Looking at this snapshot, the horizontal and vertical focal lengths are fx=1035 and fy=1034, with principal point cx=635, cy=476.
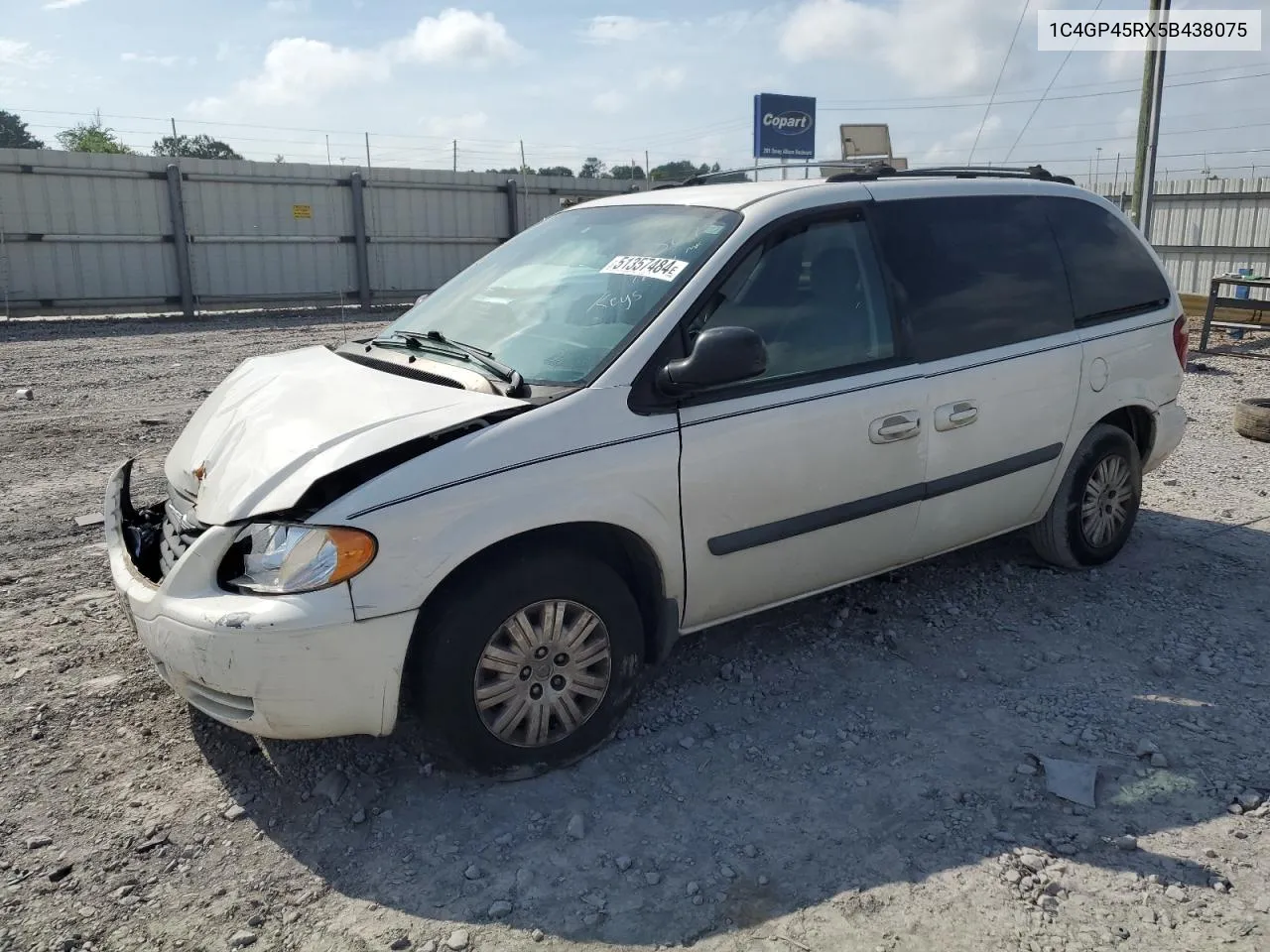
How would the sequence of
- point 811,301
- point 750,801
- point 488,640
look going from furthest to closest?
point 811,301 < point 750,801 < point 488,640

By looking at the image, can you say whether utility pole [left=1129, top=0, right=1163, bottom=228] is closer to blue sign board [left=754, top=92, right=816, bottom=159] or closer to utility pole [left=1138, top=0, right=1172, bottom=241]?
utility pole [left=1138, top=0, right=1172, bottom=241]

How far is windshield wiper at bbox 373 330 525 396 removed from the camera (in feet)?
11.1

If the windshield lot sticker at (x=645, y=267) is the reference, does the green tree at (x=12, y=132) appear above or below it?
above

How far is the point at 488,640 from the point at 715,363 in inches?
43.7

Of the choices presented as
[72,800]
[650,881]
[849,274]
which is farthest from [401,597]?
[849,274]

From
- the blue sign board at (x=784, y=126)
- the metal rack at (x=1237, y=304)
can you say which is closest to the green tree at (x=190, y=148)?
the blue sign board at (x=784, y=126)

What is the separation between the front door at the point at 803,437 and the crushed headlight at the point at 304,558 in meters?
1.10

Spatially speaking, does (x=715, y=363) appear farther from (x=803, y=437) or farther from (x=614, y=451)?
(x=803, y=437)

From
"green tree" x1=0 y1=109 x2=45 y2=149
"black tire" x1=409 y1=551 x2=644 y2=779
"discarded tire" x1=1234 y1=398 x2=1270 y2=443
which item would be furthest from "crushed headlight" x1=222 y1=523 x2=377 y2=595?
"green tree" x1=0 y1=109 x2=45 y2=149

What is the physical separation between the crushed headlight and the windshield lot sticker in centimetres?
→ 143

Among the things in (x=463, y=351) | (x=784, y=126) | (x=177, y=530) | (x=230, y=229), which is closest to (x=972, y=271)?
(x=463, y=351)

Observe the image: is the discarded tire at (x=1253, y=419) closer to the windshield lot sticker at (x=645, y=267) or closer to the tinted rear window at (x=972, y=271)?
the tinted rear window at (x=972, y=271)

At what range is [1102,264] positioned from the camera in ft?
15.9

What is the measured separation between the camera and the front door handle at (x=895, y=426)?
3.86m
